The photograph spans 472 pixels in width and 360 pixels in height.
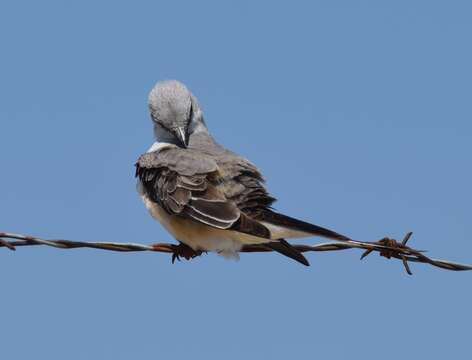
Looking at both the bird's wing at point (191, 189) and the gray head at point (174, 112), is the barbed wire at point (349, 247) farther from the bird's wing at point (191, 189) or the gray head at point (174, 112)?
the gray head at point (174, 112)

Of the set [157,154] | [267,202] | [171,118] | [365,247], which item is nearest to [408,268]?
[365,247]

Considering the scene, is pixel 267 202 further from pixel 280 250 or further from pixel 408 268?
pixel 408 268

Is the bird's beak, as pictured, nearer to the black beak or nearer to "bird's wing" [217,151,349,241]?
the black beak

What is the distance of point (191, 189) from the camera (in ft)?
25.2

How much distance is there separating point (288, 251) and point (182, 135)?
306 centimetres

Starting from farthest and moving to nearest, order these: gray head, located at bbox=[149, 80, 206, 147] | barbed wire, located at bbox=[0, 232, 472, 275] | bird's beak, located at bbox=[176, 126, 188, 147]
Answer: gray head, located at bbox=[149, 80, 206, 147] → bird's beak, located at bbox=[176, 126, 188, 147] → barbed wire, located at bbox=[0, 232, 472, 275]

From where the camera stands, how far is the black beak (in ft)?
31.0

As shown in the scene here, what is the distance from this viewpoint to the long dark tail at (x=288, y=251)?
22.4ft

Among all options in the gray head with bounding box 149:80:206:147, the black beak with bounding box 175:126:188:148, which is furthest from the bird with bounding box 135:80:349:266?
the gray head with bounding box 149:80:206:147

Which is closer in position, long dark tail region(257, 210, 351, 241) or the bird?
long dark tail region(257, 210, 351, 241)

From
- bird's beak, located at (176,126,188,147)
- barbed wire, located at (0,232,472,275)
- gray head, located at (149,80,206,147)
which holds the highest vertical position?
gray head, located at (149,80,206,147)

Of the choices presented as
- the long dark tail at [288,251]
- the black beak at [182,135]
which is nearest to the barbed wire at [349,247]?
the long dark tail at [288,251]

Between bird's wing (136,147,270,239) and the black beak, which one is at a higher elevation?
the black beak

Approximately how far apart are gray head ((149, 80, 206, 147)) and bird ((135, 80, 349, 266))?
2.50ft
